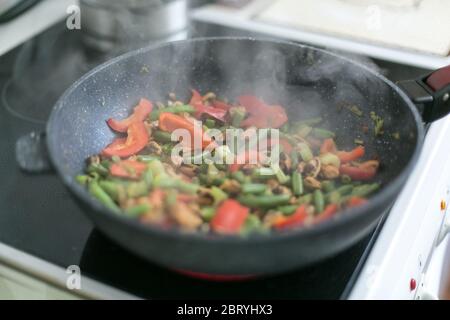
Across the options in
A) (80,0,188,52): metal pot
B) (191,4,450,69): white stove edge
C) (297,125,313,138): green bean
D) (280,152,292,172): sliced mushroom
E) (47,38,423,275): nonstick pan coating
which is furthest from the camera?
(191,4,450,69): white stove edge

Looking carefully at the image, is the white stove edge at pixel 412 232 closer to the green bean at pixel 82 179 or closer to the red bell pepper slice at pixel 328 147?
the red bell pepper slice at pixel 328 147

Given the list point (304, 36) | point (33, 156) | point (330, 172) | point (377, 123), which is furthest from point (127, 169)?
point (304, 36)

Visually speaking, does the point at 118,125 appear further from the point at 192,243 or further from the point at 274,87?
the point at 192,243

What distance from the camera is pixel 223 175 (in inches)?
34.8

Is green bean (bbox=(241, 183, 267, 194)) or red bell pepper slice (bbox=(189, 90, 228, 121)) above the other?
red bell pepper slice (bbox=(189, 90, 228, 121))

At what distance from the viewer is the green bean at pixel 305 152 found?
0.96 m

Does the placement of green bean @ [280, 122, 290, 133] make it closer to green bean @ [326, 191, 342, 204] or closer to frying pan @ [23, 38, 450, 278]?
frying pan @ [23, 38, 450, 278]

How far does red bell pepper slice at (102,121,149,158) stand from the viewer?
0.95 m

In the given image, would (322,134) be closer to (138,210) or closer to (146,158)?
(146,158)

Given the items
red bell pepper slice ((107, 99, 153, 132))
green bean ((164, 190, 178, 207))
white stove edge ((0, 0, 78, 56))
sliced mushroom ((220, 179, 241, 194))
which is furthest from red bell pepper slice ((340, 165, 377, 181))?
white stove edge ((0, 0, 78, 56))

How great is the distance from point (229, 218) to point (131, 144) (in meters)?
0.35

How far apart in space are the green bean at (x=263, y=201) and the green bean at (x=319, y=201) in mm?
55

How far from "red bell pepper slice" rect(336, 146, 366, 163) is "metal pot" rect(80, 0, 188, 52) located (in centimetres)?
57

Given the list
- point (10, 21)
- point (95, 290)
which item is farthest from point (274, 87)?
point (10, 21)
